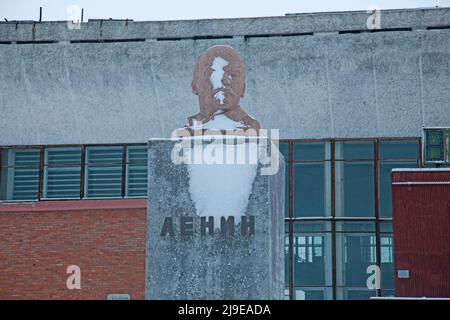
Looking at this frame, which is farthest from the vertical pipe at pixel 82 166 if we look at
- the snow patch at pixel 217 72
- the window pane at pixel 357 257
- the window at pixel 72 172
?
the snow patch at pixel 217 72

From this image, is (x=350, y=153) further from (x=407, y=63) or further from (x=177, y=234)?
(x=177, y=234)

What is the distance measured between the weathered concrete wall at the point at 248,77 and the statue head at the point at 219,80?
586 inches

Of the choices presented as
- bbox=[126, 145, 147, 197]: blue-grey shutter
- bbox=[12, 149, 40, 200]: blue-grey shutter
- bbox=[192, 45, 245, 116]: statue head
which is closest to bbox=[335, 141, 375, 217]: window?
bbox=[126, 145, 147, 197]: blue-grey shutter

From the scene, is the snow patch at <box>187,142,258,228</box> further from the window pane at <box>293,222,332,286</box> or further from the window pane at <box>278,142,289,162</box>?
the window pane at <box>293,222,332,286</box>

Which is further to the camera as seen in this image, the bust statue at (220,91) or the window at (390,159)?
the window at (390,159)

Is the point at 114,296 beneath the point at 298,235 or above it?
beneath

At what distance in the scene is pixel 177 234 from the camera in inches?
507

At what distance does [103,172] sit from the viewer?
3055 centimetres

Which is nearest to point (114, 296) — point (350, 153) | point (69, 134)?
point (69, 134)

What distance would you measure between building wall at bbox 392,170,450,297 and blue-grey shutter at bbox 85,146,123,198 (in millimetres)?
9157

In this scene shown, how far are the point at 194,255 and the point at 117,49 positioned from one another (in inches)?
722

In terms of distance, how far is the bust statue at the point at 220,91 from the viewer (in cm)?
1368

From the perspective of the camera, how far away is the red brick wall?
2841cm

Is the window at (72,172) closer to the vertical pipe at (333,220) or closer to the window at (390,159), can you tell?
the vertical pipe at (333,220)
